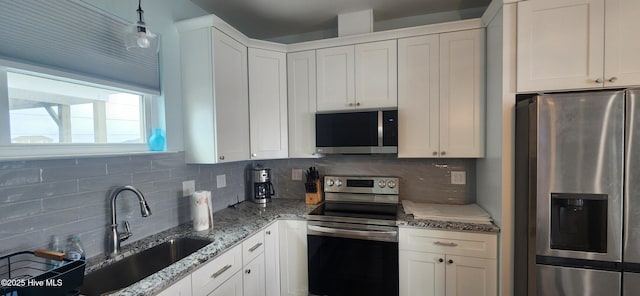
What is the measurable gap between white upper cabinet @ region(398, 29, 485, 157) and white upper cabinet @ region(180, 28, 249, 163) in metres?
1.35

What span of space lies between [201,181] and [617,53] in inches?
108

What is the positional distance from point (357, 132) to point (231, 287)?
1.41m

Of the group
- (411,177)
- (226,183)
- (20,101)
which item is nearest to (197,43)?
(20,101)

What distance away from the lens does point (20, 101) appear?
1.20 m

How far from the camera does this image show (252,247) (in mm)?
1823

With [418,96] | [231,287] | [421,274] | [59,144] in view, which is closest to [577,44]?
[418,96]

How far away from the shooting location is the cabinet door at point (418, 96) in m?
2.07

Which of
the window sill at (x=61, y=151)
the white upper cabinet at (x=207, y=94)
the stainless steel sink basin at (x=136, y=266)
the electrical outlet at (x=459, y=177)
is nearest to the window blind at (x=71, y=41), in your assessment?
the white upper cabinet at (x=207, y=94)

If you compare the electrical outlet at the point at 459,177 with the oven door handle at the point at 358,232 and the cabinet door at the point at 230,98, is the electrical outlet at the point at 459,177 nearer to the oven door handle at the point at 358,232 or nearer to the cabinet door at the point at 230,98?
the oven door handle at the point at 358,232

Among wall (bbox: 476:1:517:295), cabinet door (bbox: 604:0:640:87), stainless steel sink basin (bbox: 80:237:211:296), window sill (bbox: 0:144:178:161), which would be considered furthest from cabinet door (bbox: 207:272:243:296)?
cabinet door (bbox: 604:0:640:87)

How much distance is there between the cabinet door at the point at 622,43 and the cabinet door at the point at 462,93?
63 centimetres

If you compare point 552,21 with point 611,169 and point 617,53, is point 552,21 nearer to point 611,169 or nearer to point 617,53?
point 617,53

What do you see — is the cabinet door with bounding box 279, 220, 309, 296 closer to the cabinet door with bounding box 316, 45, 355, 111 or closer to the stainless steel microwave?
the stainless steel microwave

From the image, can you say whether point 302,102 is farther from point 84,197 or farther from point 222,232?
point 84,197
